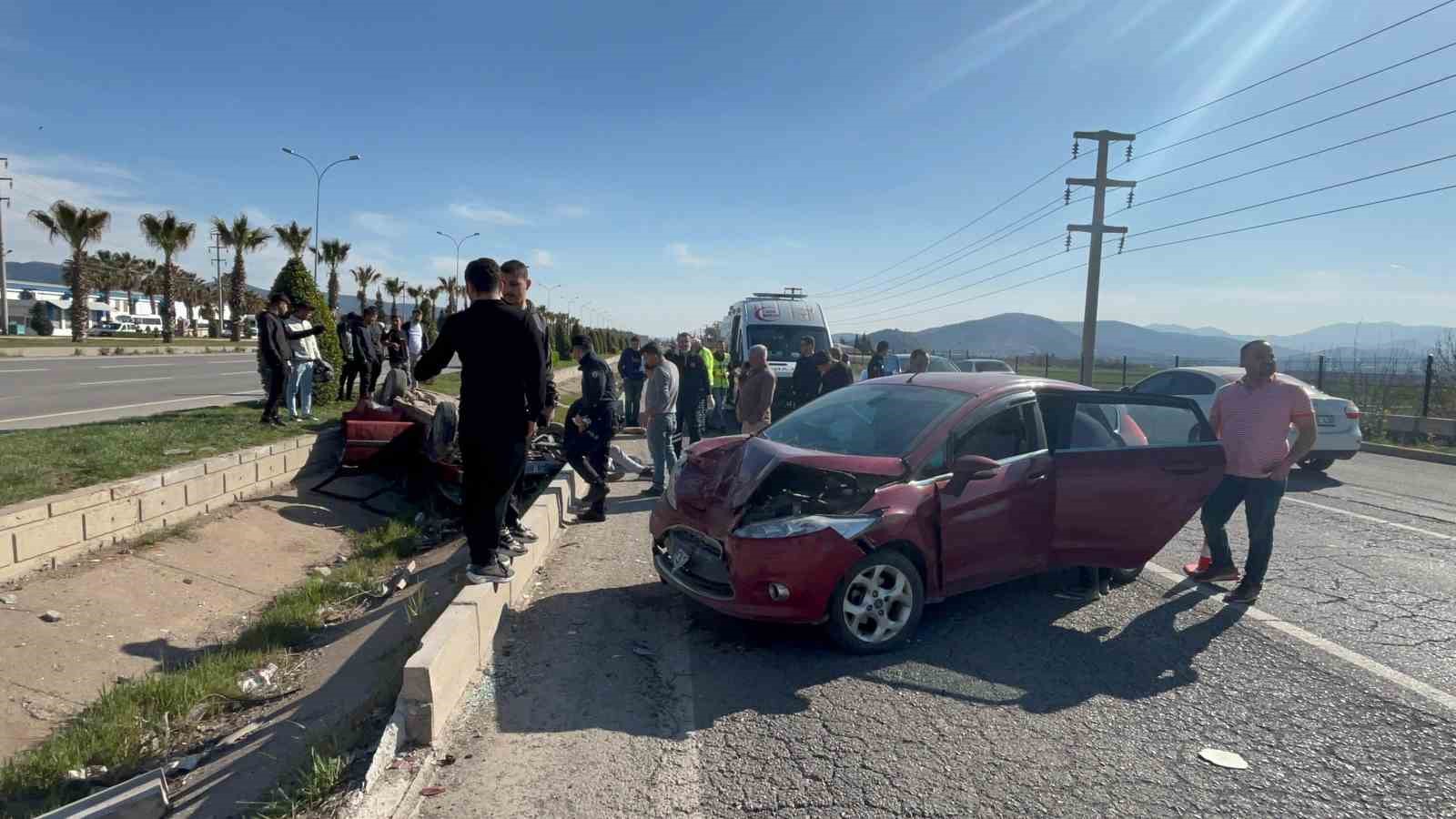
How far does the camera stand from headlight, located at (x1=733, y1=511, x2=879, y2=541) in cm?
440

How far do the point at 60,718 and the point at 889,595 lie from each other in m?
4.52

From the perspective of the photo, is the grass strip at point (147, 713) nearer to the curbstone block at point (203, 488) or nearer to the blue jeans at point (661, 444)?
the curbstone block at point (203, 488)

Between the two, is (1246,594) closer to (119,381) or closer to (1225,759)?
(1225,759)

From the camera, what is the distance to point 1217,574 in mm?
5855

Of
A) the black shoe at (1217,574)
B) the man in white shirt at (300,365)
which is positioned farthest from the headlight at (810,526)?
the man in white shirt at (300,365)

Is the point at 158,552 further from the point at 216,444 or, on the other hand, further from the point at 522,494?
the point at 522,494

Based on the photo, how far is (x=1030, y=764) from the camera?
3459 mm

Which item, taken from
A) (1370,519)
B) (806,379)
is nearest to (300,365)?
(806,379)

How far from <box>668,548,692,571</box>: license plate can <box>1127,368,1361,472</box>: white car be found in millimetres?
7977

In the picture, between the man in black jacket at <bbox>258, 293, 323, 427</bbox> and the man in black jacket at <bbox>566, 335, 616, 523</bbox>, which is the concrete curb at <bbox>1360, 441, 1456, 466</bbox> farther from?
the man in black jacket at <bbox>258, 293, 323, 427</bbox>

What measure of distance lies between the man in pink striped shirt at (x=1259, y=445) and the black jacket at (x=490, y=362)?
4699mm

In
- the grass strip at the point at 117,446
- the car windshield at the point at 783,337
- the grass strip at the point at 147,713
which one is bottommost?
the grass strip at the point at 147,713

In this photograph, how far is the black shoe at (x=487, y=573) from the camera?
15.9 feet

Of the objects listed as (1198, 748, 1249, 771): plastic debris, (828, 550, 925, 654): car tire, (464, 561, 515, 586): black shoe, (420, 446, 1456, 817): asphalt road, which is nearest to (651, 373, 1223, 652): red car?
(828, 550, 925, 654): car tire
